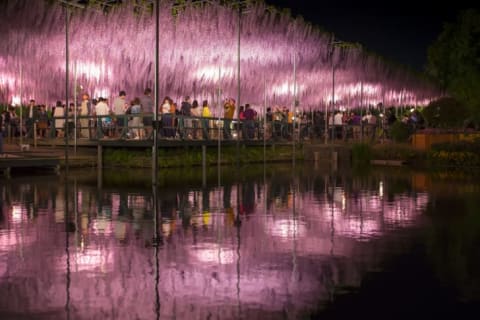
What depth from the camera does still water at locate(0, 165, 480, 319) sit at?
22.1 ft

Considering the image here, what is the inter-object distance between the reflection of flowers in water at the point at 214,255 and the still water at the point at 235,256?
3 cm

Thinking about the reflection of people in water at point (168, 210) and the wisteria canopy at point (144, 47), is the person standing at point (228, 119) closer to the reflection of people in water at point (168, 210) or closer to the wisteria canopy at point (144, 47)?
the wisteria canopy at point (144, 47)

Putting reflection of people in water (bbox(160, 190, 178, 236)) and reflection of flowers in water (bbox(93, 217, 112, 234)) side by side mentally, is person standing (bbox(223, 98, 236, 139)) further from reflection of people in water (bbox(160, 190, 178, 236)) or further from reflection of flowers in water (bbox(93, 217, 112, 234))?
reflection of flowers in water (bbox(93, 217, 112, 234))

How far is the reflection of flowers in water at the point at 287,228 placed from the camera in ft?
36.3

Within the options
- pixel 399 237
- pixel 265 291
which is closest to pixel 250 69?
pixel 399 237

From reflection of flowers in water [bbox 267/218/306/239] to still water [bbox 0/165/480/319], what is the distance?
0.03 m

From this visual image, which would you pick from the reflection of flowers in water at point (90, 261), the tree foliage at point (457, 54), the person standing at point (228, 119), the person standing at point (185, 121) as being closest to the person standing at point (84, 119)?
the person standing at point (185, 121)

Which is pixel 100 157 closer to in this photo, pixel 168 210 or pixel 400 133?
pixel 168 210

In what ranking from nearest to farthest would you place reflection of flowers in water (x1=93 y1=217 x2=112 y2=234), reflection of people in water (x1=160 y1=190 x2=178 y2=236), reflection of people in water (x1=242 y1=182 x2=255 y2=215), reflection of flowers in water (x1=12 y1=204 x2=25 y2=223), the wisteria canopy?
reflection of flowers in water (x1=93 y1=217 x2=112 y2=234) < reflection of people in water (x1=160 y1=190 x2=178 y2=236) < reflection of flowers in water (x1=12 y1=204 x2=25 y2=223) < reflection of people in water (x1=242 y1=182 x2=255 y2=215) < the wisteria canopy

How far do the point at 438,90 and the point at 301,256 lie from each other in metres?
66.5

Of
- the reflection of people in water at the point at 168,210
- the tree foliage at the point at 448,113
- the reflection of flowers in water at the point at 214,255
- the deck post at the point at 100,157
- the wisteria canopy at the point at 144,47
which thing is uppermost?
the wisteria canopy at the point at 144,47

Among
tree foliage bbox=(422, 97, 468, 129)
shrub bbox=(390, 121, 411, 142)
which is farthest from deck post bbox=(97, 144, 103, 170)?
shrub bbox=(390, 121, 411, 142)

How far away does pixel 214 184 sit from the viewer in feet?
68.8

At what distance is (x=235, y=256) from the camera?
30.1ft
